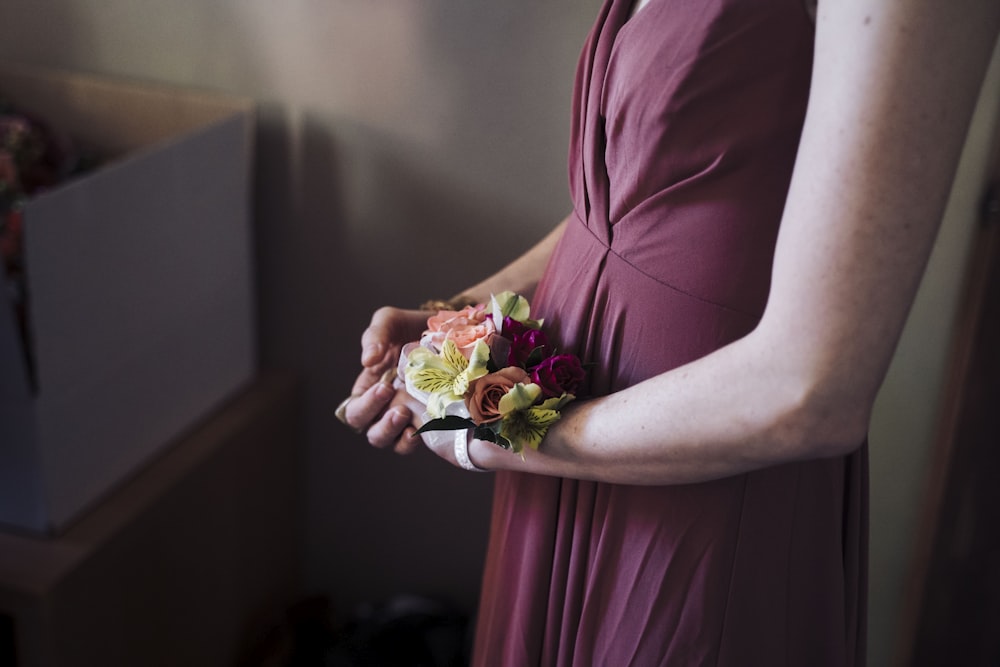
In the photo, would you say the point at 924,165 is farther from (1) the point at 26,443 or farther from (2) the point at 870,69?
(1) the point at 26,443

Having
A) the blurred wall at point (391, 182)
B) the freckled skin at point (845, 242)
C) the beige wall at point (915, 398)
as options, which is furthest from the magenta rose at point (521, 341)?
the beige wall at point (915, 398)

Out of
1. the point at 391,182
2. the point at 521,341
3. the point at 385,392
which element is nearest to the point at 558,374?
the point at 521,341

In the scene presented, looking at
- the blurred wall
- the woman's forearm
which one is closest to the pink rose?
the woman's forearm

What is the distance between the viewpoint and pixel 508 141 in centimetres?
132

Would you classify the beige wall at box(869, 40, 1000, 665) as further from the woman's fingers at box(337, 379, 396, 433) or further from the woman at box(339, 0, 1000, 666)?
the woman's fingers at box(337, 379, 396, 433)

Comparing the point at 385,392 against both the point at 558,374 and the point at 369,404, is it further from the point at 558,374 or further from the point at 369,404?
the point at 558,374

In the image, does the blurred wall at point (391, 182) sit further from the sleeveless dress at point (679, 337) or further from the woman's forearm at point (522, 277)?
the sleeveless dress at point (679, 337)

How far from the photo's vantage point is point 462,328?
80 centimetres

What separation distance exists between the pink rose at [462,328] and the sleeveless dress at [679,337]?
0.07 m

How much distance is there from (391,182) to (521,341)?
703 millimetres

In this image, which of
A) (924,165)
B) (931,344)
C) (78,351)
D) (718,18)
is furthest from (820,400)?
(78,351)

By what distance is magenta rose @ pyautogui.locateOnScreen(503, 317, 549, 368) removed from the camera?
759 millimetres

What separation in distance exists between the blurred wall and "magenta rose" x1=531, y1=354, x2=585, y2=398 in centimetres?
61

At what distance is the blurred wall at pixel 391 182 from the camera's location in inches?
50.4
